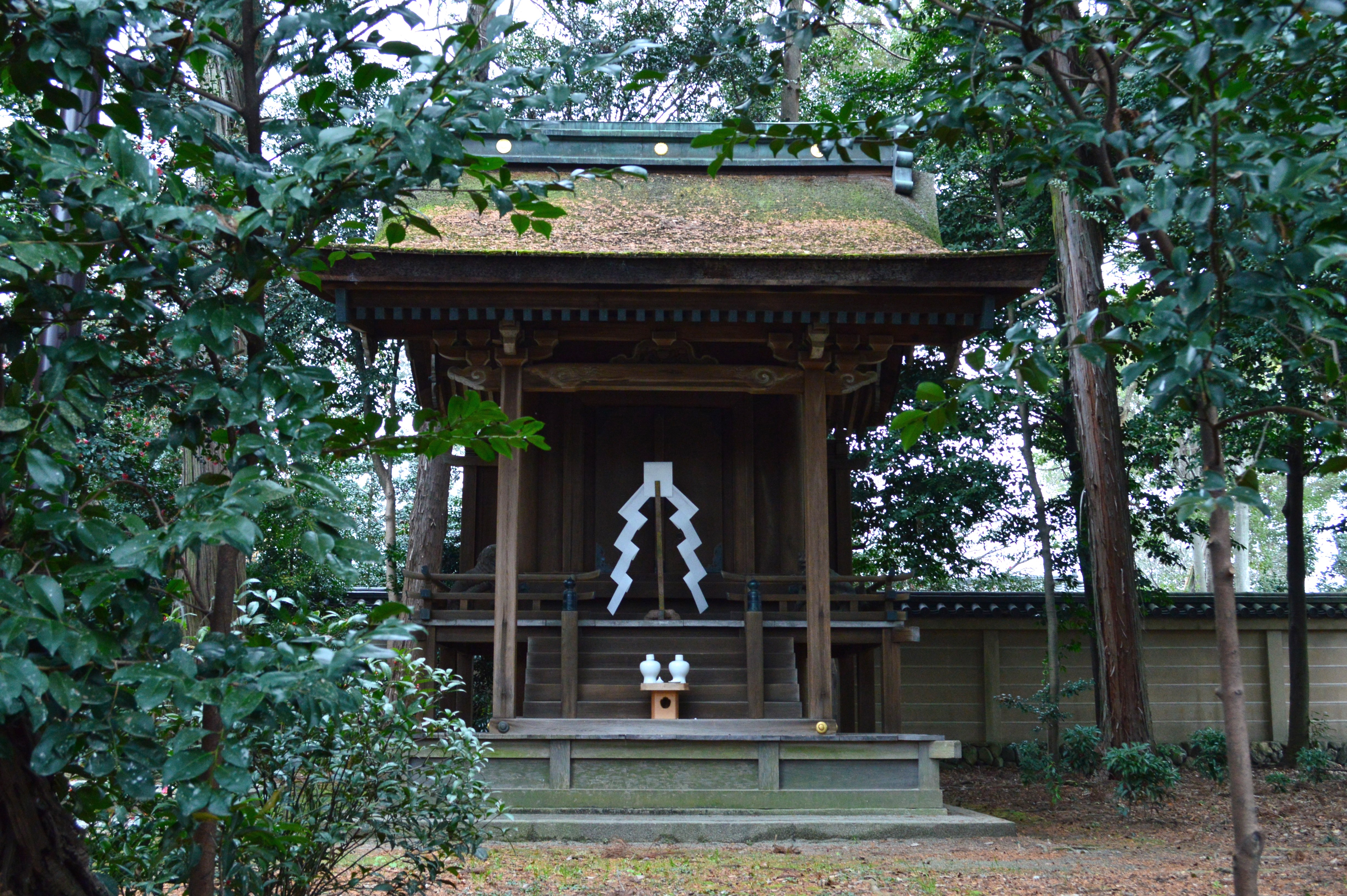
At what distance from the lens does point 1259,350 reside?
1020cm

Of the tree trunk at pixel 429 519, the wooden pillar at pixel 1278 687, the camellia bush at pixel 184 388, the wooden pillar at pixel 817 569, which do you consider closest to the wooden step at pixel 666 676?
the wooden pillar at pixel 817 569

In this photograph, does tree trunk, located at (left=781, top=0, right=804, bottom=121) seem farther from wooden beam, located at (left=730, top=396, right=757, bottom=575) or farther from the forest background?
wooden beam, located at (left=730, top=396, right=757, bottom=575)

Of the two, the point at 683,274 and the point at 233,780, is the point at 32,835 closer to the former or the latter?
the point at 233,780

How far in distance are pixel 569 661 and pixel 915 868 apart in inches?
121

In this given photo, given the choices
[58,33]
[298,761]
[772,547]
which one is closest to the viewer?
[58,33]

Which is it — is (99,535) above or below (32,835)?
above

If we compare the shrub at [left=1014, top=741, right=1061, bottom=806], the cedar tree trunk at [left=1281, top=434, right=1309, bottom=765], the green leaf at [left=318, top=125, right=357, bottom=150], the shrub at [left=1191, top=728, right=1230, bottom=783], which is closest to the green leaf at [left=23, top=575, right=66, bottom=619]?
the green leaf at [left=318, top=125, right=357, bottom=150]

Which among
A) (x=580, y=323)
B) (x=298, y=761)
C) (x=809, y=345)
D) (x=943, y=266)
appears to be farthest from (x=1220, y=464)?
(x=580, y=323)

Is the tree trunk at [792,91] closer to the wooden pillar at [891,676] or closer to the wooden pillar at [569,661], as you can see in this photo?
the wooden pillar at [891,676]

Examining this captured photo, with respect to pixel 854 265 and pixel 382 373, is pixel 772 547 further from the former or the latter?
pixel 382 373

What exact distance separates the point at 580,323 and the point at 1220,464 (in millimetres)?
5328

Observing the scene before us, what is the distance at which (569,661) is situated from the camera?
7609 millimetres

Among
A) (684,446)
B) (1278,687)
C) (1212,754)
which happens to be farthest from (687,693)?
(1278,687)

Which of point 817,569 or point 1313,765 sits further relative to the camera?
point 1313,765
